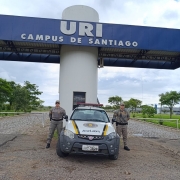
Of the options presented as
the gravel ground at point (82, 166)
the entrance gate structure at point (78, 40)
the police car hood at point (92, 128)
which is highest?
the entrance gate structure at point (78, 40)

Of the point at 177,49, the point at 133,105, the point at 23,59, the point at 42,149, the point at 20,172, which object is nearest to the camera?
the point at 20,172

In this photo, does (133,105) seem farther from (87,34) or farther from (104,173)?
(104,173)

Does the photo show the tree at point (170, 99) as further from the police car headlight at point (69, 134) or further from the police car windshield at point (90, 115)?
the police car headlight at point (69, 134)

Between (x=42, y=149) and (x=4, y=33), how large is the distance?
6.17 m

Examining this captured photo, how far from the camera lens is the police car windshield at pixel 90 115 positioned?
723 cm

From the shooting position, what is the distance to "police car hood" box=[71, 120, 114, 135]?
6020 millimetres

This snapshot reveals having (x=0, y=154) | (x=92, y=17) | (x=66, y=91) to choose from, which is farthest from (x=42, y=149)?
(x=92, y=17)

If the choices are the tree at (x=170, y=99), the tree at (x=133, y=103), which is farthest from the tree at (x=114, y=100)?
the tree at (x=170, y=99)

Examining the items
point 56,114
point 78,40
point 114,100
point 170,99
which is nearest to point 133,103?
point 114,100

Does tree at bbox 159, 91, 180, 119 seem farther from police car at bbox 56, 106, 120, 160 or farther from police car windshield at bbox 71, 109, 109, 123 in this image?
police car at bbox 56, 106, 120, 160

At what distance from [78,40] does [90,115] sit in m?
4.83

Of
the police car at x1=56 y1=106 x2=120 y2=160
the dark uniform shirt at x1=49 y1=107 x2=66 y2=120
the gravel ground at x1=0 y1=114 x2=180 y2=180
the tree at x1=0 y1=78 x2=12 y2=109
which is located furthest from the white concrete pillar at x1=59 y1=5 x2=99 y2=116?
the tree at x1=0 y1=78 x2=12 y2=109

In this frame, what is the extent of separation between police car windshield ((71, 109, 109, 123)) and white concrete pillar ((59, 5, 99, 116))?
3.64m

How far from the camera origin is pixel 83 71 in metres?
11.4
